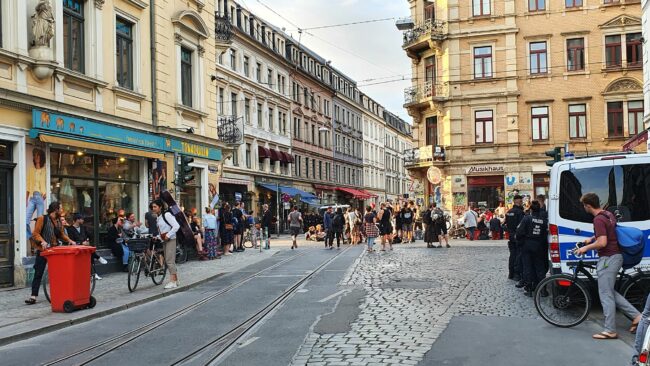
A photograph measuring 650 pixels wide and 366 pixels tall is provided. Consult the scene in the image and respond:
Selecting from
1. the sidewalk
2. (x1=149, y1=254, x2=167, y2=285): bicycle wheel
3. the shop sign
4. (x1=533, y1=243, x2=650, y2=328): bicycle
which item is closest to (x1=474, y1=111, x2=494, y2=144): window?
the shop sign

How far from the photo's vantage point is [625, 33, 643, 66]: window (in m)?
33.7

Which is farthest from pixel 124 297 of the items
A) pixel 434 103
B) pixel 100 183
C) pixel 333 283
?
pixel 434 103

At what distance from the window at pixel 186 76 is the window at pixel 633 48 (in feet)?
77.5

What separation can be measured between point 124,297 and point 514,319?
23.2 feet

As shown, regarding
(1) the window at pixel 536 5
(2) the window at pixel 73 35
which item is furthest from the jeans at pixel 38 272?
(1) the window at pixel 536 5

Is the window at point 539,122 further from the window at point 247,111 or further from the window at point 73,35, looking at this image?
the window at point 73,35

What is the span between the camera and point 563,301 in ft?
27.6

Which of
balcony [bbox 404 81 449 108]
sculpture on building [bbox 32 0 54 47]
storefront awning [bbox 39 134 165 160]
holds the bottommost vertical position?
storefront awning [bbox 39 134 165 160]

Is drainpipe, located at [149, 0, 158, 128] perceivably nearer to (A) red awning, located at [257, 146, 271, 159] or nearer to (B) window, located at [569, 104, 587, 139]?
(B) window, located at [569, 104, 587, 139]

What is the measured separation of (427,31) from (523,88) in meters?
6.32

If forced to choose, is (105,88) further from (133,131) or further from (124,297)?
(124,297)

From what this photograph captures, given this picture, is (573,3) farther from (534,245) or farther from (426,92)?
(534,245)

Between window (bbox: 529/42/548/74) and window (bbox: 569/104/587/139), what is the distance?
2.60 meters

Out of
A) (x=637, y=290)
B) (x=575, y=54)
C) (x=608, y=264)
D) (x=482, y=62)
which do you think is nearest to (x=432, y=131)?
(x=482, y=62)
